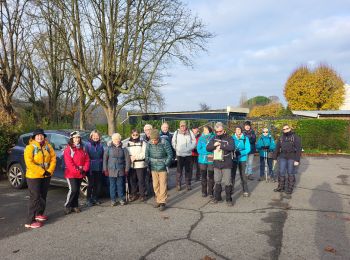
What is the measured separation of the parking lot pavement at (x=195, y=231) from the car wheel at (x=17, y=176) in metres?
0.91

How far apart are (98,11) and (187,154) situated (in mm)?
9956

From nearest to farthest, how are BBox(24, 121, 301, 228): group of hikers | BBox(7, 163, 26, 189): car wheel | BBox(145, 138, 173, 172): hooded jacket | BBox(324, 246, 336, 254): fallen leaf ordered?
BBox(324, 246, 336, 254): fallen leaf < BBox(24, 121, 301, 228): group of hikers < BBox(145, 138, 173, 172): hooded jacket < BBox(7, 163, 26, 189): car wheel

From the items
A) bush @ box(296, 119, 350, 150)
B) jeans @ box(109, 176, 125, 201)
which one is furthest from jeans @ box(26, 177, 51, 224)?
bush @ box(296, 119, 350, 150)

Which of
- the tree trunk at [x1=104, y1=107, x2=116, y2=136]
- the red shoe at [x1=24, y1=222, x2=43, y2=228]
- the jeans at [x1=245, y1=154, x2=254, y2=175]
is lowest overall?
the red shoe at [x1=24, y1=222, x2=43, y2=228]

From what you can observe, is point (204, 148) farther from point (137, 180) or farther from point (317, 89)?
point (317, 89)

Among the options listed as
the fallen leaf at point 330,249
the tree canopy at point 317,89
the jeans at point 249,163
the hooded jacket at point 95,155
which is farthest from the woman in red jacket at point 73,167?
the tree canopy at point 317,89

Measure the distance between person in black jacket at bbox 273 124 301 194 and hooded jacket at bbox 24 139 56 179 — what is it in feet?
18.4

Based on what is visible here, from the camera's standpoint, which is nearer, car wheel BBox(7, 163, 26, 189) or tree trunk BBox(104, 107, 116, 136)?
car wheel BBox(7, 163, 26, 189)

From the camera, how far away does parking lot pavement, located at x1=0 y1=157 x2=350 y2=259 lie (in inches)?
184

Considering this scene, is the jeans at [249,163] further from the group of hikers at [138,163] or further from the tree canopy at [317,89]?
the tree canopy at [317,89]

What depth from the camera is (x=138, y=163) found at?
761 cm

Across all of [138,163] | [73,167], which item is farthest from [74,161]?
[138,163]

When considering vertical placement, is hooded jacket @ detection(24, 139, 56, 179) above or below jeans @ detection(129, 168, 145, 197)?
above

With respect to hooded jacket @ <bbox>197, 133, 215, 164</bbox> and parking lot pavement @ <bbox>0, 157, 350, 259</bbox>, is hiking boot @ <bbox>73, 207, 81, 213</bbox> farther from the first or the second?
hooded jacket @ <bbox>197, 133, 215, 164</bbox>
